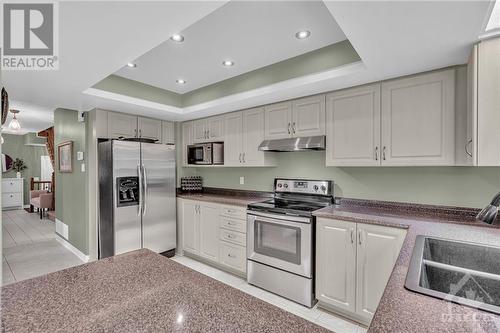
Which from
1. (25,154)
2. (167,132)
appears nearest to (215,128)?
(167,132)

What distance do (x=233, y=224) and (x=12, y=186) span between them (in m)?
8.85

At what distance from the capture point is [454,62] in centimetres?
200

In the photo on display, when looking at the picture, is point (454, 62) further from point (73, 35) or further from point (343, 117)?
point (73, 35)

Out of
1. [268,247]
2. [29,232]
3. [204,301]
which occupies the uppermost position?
[204,301]

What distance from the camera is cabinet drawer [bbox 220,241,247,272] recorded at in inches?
121

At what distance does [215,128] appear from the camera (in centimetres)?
382

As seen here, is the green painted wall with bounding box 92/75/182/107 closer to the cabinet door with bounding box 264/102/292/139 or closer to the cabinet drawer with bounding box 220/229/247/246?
the cabinet door with bounding box 264/102/292/139

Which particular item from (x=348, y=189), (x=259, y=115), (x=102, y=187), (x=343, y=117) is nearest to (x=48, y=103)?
(x=102, y=187)

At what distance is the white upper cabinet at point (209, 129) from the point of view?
148 inches

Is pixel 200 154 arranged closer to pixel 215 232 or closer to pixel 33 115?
pixel 215 232

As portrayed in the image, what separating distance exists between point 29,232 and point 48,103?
12.3 feet

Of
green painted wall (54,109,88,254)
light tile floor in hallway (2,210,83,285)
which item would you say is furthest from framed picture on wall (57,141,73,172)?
light tile floor in hallway (2,210,83,285)

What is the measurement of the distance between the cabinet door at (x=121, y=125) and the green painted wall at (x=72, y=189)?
48 centimetres

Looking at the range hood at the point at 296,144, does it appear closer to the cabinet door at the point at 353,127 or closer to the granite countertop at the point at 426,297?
the cabinet door at the point at 353,127
